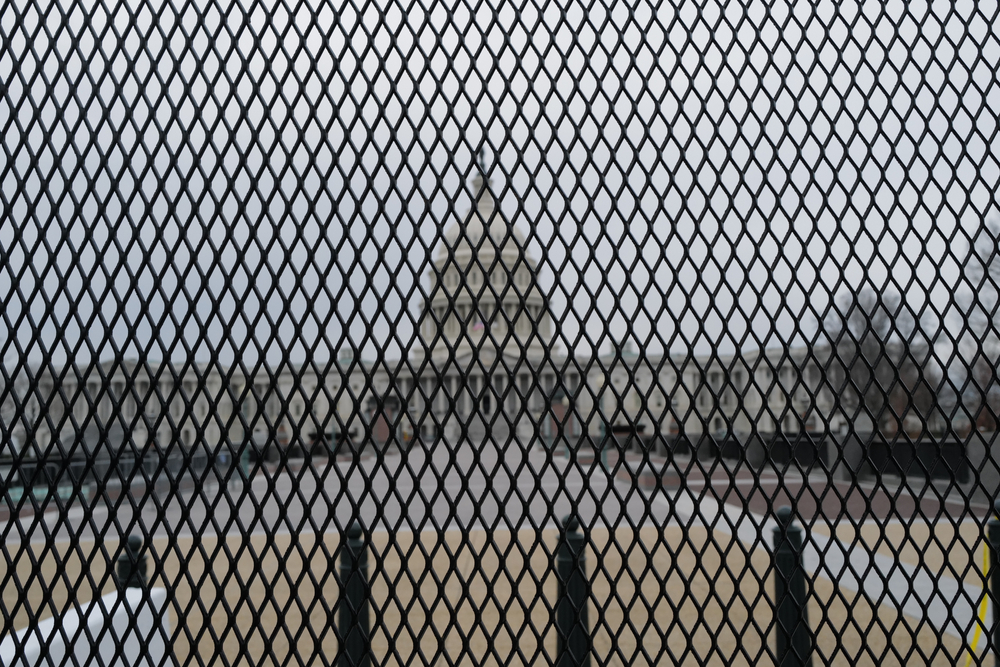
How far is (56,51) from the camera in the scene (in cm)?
206

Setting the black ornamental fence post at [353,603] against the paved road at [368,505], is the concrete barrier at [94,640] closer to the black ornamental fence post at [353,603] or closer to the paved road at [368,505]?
the paved road at [368,505]

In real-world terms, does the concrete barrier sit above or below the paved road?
below

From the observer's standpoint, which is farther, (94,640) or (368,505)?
(368,505)

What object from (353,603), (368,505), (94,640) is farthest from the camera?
(368,505)

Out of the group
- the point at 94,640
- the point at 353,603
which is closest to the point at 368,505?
the point at 353,603

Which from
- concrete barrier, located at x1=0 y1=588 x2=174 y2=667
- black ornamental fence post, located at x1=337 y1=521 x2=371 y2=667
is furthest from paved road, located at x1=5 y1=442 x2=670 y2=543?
concrete barrier, located at x1=0 y1=588 x2=174 y2=667

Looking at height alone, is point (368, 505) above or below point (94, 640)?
above

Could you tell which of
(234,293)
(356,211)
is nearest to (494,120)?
(356,211)

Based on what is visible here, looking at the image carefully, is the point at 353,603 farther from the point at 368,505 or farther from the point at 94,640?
the point at 368,505

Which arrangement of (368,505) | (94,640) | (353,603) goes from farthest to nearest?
(368,505), (353,603), (94,640)

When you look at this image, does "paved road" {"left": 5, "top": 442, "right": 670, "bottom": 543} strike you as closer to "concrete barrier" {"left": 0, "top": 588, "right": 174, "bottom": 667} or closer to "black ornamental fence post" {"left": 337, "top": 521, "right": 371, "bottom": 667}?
"black ornamental fence post" {"left": 337, "top": 521, "right": 371, "bottom": 667}

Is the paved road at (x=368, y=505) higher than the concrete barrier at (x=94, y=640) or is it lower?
higher

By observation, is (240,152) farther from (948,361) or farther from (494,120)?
(948,361)

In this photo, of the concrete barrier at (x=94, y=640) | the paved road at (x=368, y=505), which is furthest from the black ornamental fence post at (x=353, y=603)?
the concrete barrier at (x=94, y=640)
